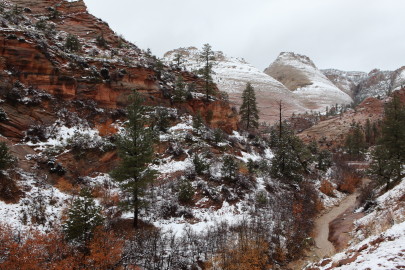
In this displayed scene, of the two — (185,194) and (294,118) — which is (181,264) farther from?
(294,118)

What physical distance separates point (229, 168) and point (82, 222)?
14.1 m

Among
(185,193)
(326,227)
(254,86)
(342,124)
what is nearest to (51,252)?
(185,193)

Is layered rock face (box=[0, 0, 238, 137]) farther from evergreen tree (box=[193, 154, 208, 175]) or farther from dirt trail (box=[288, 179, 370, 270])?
dirt trail (box=[288, 179, 370, 270])

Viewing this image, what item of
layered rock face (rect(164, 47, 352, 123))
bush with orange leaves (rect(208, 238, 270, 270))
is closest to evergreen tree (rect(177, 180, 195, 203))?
bush with orange leaves (rect(208, 238, 270, 270))

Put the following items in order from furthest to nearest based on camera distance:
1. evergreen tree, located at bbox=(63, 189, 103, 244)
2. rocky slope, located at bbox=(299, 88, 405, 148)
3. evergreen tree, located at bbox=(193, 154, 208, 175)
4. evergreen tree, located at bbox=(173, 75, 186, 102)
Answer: rocky slope, located at bbox=(299, 88, 405, 148) → evergreen tree, located at bbox=(173, 75, 186, 102) → evergreen tree, located at bbox=(193, 154, 208, 175) → evergreen tree, located at bbox=(63, 189, 103, 244)

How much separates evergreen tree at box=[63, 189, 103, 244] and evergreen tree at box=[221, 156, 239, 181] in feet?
42.6

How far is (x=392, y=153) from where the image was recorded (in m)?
30.2

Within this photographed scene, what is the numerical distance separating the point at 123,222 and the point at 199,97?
23.7 m

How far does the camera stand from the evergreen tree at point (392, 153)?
2606 cm

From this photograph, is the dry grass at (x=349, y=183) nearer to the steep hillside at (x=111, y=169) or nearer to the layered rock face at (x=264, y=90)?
the steep hillside at (x=111, y=169)

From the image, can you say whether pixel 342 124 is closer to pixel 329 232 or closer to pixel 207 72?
pixel 207 72

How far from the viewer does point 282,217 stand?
22703 mm

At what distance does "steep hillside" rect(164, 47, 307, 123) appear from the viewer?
5162 inches

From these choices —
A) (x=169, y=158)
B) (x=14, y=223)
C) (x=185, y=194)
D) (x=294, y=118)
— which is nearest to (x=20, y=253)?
(x=14, y=223)
